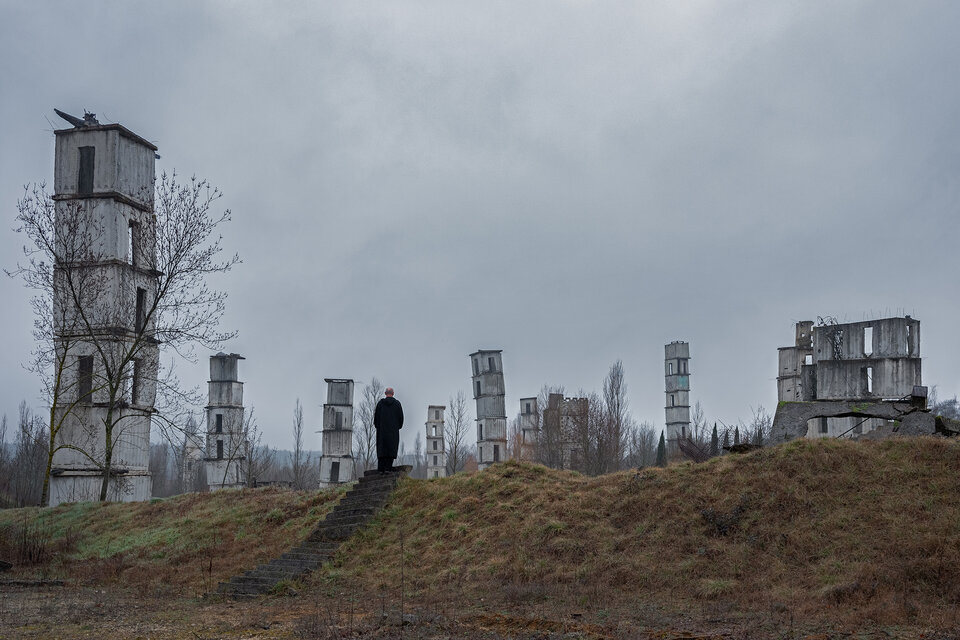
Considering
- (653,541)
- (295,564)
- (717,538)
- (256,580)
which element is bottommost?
(256,580)

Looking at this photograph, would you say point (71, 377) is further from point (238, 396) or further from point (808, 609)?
point (808, 609)

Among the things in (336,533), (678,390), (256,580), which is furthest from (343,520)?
(678,390)

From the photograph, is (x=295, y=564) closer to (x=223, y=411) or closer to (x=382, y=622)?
(x=382, y=622)

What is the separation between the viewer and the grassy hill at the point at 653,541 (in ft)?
35.3

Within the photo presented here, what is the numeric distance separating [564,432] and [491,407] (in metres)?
4.78

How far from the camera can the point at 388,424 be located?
17.0m

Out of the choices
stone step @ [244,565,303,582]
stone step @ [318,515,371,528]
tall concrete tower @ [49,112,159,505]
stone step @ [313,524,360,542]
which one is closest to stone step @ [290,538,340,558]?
stone step @ [313,524,360,542]

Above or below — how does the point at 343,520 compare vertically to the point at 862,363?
below

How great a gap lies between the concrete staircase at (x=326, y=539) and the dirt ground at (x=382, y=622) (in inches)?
54.4

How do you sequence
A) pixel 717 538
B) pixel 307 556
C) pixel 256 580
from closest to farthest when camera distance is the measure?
1. pixel 717 538
2. pixel 256 580
3. pixel 307 556

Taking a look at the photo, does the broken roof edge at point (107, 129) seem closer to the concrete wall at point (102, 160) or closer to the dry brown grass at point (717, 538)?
the concrete wall at point (102, 160)

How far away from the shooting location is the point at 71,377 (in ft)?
75.9

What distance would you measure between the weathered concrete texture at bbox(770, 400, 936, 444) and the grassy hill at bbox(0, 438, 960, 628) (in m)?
1.86

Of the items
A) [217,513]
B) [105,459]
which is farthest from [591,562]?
[105,459]
